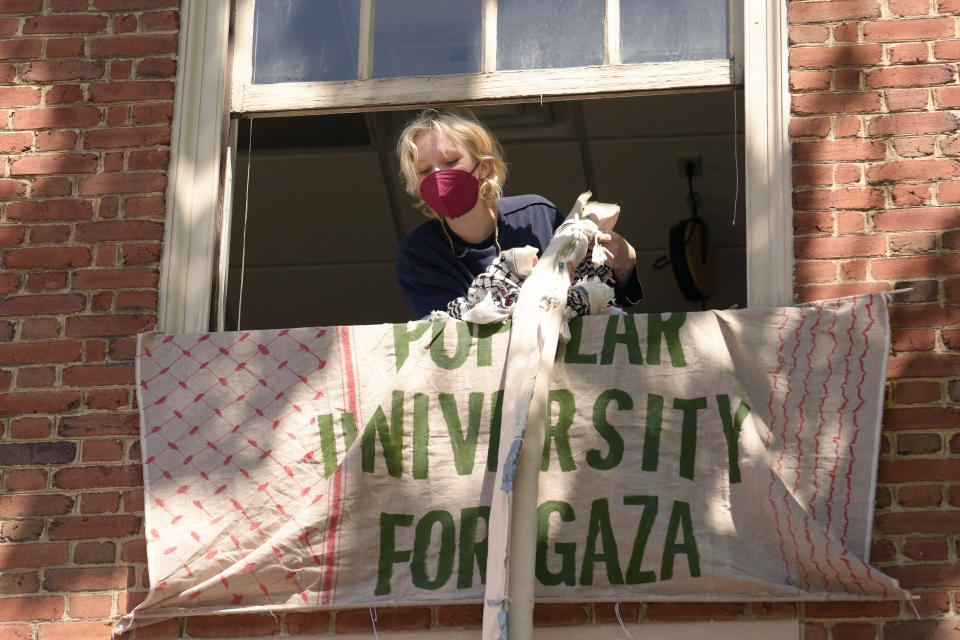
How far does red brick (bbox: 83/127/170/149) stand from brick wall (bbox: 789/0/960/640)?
210 cm

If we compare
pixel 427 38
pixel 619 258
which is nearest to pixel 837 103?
pixel 619 258

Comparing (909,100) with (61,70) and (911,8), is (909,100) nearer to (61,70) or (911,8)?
(911,8)

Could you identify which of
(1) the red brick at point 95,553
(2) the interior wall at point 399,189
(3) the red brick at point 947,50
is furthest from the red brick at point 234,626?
(2) the interior wall at point 399,189

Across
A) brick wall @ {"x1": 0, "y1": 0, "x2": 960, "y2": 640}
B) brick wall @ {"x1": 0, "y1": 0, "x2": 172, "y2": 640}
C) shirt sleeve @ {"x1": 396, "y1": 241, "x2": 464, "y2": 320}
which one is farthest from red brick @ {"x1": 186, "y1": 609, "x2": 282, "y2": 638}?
shirt sleeve @ {"x1": 396, "y1": 241, "x2": 464, "y2": 320}

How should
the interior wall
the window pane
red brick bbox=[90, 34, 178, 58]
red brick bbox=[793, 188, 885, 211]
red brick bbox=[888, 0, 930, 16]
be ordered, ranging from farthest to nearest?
the interior wall → red brick bbox=[90, 34, 178, 58] → the window pane → red brick bbox=[888, 0, 930, 16] → red brick bbox=[793, 188, 885, 211]

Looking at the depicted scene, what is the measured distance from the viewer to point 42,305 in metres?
4.89

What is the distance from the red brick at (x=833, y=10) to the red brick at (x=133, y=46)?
6.94 ft

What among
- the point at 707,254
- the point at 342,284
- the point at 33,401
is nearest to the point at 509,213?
the point at 33,401

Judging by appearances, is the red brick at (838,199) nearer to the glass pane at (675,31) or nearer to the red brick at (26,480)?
the glass pane at (675,31)

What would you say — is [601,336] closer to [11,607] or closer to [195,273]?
[195,273]

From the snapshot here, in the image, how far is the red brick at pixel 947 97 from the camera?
4656 mm

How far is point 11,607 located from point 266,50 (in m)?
2.07

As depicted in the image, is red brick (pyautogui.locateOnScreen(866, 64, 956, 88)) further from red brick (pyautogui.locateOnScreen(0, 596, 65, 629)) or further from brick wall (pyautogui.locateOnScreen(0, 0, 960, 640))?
red brick (pyautogui.locateOnScreen(0, 596, 65, 629))

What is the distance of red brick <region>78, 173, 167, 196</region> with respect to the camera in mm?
4961
